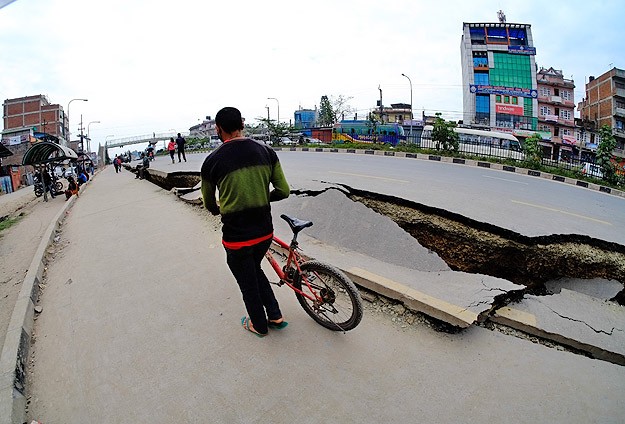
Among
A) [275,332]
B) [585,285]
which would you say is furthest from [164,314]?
[585,285]

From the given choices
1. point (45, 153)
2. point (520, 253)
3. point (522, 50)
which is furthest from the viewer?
point (522, 50)

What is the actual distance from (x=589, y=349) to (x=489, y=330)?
665 millimetres

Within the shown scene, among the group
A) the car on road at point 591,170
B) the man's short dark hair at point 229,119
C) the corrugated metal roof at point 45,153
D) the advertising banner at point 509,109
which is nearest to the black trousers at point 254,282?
the man's short dark hair at point 229,119

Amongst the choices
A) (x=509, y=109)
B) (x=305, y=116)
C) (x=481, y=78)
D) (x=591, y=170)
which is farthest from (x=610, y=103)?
(x=305, y=116)

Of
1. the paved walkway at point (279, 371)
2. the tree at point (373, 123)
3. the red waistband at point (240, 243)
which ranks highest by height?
the tree at point (373, 123)

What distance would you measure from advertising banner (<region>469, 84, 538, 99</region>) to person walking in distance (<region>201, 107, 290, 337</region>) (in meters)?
46.1

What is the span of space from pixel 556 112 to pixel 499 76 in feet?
26.5

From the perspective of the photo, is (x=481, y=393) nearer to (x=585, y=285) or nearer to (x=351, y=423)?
(x=351, y=423)

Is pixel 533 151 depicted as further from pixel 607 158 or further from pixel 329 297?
pixel 329 297

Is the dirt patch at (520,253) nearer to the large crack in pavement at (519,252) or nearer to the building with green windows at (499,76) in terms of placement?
the large crack in pavement at (519,252)

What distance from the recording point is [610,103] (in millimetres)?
38250

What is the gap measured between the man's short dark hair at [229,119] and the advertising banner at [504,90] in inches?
1816

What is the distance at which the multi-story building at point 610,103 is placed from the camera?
3775cm

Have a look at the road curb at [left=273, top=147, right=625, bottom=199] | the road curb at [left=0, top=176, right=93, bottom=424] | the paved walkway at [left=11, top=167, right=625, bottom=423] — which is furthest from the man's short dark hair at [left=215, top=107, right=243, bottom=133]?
the road curb at [left=273, top=147, right=625, bottom=199]
